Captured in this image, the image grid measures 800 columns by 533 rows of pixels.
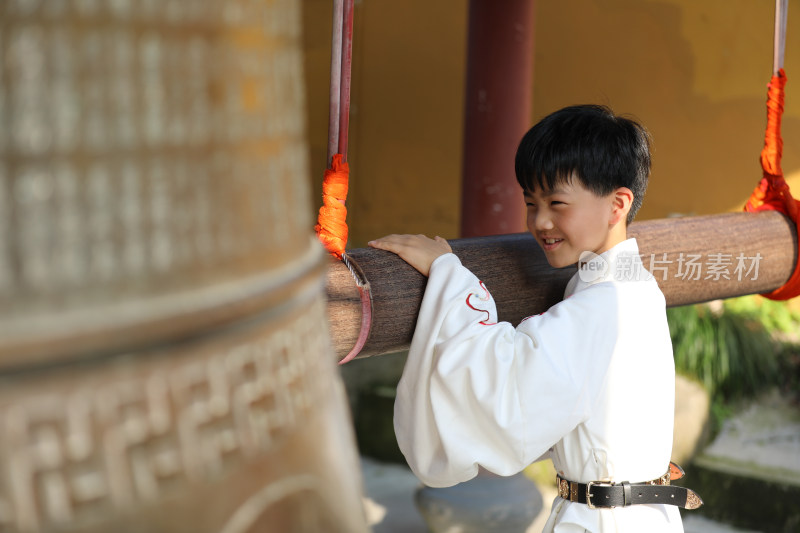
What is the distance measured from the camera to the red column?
268 cm

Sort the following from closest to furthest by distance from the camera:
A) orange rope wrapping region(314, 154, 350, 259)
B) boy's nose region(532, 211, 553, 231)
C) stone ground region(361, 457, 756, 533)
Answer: orange rope wrapping region(314, 154, 350, 259) < boy's nose region(532, 211, 553, 231) < stone ground region(361, 457, 756, 533)

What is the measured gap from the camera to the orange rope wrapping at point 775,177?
1716 millimetres

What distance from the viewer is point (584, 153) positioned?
116cm

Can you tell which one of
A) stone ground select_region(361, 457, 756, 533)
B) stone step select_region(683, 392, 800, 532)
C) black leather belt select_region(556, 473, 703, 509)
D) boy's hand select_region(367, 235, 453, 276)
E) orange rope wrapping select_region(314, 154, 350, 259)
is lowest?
stone ground select_region(361, 457, 756, 533)

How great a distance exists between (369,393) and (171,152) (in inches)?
137

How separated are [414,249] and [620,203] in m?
0.39

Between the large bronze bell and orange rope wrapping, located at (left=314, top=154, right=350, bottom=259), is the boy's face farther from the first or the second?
the large bronze bell

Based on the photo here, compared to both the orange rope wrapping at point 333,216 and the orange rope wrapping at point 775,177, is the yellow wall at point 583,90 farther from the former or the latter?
the orange rope wrapping at point 333,216

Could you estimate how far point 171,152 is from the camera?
25 cm

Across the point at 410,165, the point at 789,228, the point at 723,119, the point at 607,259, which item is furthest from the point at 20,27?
the point at 410,165

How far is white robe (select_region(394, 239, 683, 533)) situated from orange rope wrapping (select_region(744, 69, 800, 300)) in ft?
2.30

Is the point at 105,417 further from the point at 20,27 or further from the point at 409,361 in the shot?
the point at 409,361

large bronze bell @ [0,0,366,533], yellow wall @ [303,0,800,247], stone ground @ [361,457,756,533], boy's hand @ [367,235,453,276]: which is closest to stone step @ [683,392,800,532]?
stone ground @ [361,457,756,533]

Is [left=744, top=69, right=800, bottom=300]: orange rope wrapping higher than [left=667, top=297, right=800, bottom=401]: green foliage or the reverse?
higher
